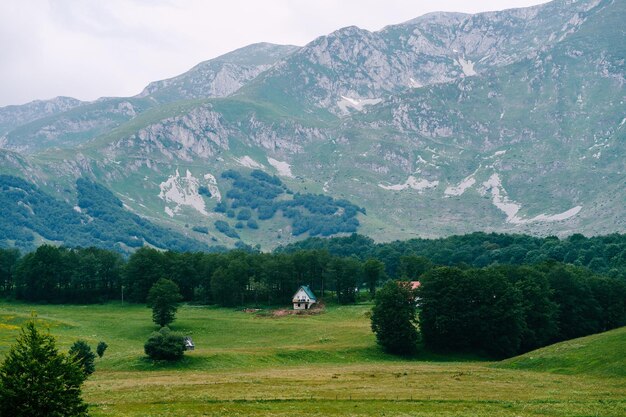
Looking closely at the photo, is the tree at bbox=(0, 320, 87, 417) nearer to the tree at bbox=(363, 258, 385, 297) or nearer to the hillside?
the hillside

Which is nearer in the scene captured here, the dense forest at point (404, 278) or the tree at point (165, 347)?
the tree at point (165, 347)

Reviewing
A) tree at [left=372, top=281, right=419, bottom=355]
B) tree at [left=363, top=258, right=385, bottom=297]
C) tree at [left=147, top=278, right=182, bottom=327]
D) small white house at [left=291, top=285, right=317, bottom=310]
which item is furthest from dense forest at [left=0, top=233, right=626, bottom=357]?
tree at [left=147, top=278, right=182, bottom=327]

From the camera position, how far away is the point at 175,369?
8031cm

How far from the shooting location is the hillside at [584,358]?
72.5 metres

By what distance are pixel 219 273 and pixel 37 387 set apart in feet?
368

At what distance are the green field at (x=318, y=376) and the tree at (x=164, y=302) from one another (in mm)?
2479

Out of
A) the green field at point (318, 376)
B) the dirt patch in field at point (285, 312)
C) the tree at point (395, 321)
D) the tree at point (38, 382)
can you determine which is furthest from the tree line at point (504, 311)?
the tree at point (38, 382)

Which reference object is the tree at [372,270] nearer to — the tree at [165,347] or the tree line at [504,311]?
the tree line at [504,311]

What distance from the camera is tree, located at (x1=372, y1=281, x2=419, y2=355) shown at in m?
96.9

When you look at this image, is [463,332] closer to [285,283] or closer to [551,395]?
[551,395]

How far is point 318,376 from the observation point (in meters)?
70.7

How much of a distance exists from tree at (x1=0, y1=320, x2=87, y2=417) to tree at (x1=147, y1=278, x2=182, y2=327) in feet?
245

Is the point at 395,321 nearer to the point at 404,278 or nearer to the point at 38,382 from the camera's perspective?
the point at 404,278

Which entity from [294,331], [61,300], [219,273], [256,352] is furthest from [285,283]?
[256,352]
